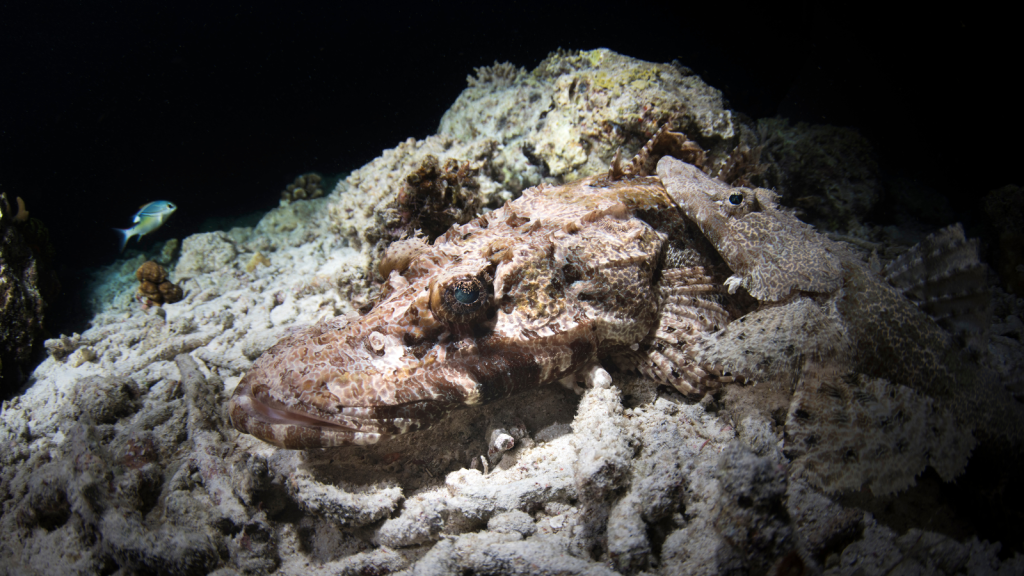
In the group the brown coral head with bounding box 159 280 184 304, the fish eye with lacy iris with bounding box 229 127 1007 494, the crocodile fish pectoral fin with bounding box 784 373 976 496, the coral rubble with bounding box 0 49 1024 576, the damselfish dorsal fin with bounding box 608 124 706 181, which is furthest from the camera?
the brown coral head with bounding box 159 280 184 304

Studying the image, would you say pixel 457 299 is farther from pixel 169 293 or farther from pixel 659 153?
pixel 169 293

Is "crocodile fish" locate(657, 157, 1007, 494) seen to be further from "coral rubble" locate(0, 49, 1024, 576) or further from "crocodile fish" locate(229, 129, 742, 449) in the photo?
"crocodile fish" locate(229, 129, 742, 449)

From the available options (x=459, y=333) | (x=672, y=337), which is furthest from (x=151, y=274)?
(x=672, y=337)

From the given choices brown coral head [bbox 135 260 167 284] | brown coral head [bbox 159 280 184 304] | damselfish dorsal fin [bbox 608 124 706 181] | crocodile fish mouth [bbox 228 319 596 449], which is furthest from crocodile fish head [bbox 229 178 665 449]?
brown coral head [bbox 135 260 167 284]

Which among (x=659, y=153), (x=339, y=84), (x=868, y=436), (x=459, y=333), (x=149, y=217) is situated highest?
(x=339, y=84)

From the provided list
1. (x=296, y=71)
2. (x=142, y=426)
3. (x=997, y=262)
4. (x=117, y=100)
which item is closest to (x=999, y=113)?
(x=997, y=262)

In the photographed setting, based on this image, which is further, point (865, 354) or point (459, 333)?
point (459, 333)

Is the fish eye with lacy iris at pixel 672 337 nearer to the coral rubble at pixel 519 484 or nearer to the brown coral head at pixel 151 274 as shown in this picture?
the coral rubble at pixel 519 484
